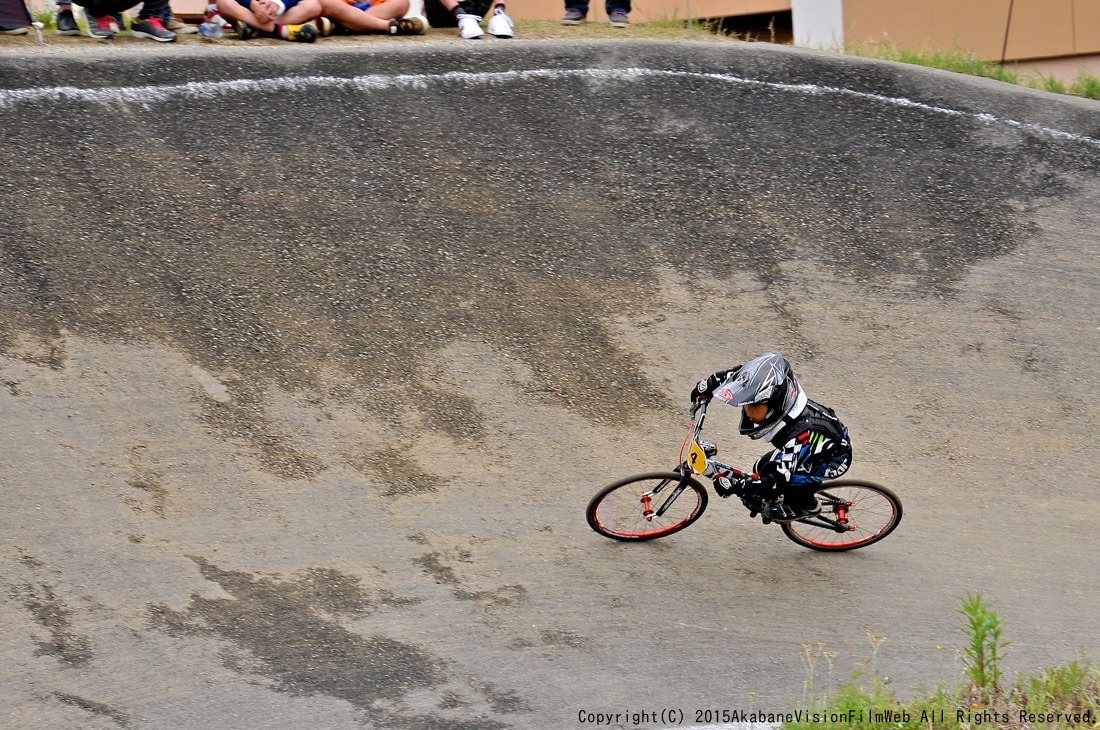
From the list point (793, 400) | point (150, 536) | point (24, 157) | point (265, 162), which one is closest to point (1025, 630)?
point (793, 400)

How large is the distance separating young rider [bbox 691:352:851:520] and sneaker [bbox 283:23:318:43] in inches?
263

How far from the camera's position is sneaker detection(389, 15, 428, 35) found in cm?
1154

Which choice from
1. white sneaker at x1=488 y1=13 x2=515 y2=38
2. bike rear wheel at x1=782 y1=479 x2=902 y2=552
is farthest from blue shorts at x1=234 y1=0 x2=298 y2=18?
bike rear wheel at x1=782 y1=479 x2=902 y2=552

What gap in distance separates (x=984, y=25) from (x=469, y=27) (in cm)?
844

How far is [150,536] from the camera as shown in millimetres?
6703

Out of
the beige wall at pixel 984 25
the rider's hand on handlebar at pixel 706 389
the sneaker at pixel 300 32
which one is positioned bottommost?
the rider's hand on handlebar at pixel 706 389

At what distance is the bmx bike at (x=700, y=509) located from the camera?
6.79m

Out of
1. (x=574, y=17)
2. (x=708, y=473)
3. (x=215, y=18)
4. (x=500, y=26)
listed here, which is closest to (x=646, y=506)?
(x=708, y=473)

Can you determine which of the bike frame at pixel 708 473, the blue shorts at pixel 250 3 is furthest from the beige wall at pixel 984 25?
the bike frame at pixel 708 473

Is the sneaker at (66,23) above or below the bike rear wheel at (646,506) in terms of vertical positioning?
above

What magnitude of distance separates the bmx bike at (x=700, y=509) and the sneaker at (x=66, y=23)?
787 centimetres

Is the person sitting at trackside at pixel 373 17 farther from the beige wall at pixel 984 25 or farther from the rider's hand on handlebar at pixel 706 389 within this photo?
the beige wall at pixel 984 25

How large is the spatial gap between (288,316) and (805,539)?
178 inches

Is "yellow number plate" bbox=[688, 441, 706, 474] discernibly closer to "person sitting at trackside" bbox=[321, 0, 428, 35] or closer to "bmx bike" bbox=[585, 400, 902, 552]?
"bmx bike" bbox=[585, 400, 902, 552]
